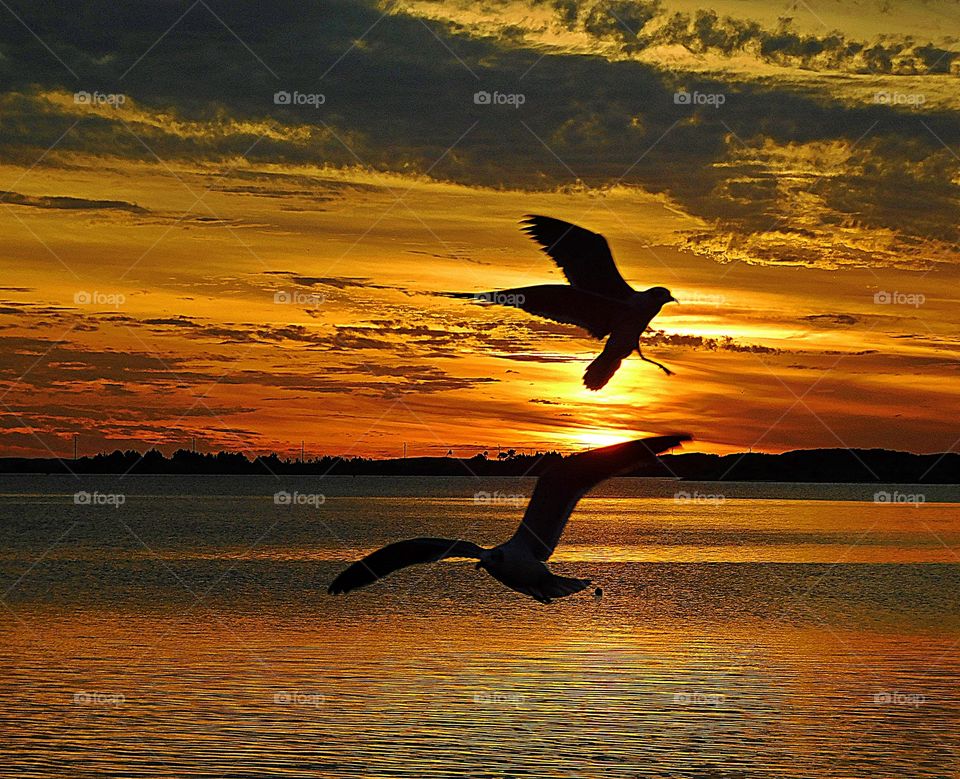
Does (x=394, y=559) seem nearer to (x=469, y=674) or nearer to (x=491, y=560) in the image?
(x=491, y=560)

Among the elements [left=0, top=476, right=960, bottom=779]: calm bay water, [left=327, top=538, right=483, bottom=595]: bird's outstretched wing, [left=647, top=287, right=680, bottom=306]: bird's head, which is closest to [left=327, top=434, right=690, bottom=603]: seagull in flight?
[left=327, top=538, right=483, bottom=595]: bird's outstretched wing

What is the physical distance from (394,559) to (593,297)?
5.32 m

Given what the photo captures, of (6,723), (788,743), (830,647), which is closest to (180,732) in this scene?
(6,723)

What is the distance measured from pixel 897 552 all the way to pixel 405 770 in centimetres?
10869

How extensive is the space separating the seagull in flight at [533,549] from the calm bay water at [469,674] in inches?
695

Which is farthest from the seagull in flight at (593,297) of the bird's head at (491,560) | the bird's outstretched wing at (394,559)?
the bird's head at (491,560)

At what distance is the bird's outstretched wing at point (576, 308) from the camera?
22188 mm

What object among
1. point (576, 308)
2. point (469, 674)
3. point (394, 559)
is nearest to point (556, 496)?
point (394, 559)

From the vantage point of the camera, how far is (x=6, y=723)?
153 ft

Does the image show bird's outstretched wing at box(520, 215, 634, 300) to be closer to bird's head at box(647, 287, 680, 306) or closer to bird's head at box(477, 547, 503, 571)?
bird's head at box(647, 287, 680, 306)

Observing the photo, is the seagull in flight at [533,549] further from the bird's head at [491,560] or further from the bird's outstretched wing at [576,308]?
the bird's outstretched wing at [576,308]

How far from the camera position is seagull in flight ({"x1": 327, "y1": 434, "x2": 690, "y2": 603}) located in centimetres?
2331

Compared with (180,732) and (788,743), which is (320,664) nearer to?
(180,732)

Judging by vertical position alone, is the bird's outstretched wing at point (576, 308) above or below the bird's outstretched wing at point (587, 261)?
below
